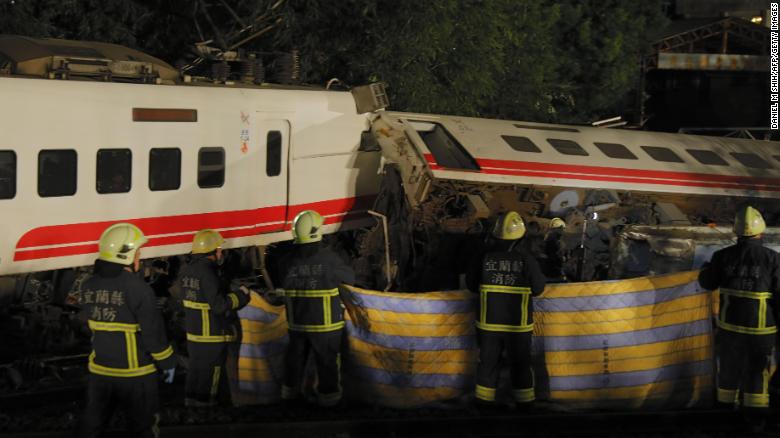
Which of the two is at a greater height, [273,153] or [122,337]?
[273,153]

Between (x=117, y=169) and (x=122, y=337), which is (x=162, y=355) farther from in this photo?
(x=117, y=169)

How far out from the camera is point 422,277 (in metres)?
14.2

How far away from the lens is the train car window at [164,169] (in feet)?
42.7

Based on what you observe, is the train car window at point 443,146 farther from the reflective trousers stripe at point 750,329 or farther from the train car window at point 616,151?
the reflective trousers stripe at point 750,329

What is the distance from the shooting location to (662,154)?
16797 mm

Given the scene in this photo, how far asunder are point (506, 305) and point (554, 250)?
506 cm

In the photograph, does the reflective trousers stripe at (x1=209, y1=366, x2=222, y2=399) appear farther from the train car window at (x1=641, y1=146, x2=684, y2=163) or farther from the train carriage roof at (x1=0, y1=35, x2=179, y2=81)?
the train car window at (x1=641, y1=146, x2=684, y2=163)

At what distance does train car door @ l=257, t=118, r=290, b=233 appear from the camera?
14.3 m

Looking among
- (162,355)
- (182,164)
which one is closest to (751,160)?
(182,164)

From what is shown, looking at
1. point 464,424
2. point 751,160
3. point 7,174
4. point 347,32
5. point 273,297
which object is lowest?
point 464,424

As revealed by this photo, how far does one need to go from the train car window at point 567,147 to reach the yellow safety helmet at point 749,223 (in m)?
6.47

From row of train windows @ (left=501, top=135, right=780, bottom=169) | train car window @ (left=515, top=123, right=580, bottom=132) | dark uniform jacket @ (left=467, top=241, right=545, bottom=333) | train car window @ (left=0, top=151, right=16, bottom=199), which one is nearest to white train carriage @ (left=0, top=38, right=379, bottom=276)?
train car window @ (left=0, top=151, right=16, bottom=199)

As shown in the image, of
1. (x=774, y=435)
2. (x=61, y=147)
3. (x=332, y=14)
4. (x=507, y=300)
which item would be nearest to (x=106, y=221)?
(x=61, y=147)

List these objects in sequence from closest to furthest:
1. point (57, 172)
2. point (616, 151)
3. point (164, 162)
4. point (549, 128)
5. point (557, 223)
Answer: point (57, 172)
point (164, 162)
point (557, 223)
point (616, 151)
point (549, 128)
